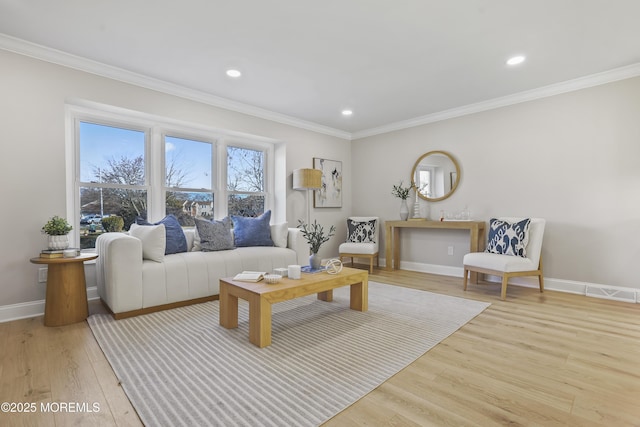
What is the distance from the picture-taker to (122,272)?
2.71 metres

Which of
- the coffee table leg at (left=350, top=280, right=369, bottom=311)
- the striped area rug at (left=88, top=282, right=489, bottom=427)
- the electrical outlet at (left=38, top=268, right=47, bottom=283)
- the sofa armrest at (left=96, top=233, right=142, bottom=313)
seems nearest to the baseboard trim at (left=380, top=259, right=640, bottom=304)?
the striped area rug at (left=88, top=282, right=489, bottom=427)

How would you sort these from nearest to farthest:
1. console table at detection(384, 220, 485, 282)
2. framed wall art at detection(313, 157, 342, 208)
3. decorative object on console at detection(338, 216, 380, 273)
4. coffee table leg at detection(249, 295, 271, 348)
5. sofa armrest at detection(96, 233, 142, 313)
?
coffee table leg at detection(249, 295, 271, 348), sofa armrest at detection(96, 233, 142, 313), console table at detection(384, 220, 485, 282), decorative object on console at detection(338, 216, 380, 273), framed wall art at detection(313, 157, 342, 208)

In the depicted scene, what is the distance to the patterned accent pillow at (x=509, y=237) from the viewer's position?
3.57 metres

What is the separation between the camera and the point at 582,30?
2.54 m

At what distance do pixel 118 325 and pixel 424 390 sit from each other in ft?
8.02

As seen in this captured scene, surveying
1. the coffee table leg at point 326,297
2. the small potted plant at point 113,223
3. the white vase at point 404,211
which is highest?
the white vase at point 404,211

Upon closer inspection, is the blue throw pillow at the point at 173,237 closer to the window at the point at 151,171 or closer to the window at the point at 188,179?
the window at the point at 151,171

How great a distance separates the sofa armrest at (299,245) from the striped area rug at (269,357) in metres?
1.13

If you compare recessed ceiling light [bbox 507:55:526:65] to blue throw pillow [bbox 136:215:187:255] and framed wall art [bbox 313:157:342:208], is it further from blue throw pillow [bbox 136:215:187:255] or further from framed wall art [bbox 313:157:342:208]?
blue throw pillow [bbox 136:215:187:255]

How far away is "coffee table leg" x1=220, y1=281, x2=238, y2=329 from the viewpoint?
8.31 ft

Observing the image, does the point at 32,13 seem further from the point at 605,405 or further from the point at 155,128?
the point at 605,405

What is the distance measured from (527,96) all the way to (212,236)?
Result: 14.1 feet

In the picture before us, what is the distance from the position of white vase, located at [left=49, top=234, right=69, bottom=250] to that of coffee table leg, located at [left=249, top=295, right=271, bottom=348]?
6.26 ft

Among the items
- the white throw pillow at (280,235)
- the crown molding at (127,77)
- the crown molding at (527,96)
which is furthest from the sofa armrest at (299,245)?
the crown molding at (527,96)
